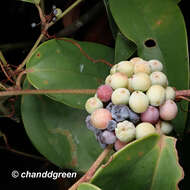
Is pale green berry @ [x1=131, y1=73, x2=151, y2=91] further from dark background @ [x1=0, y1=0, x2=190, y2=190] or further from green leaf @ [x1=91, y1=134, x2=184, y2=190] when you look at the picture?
dark background @ [x1=0, y1=0, x2=190, y2=190]

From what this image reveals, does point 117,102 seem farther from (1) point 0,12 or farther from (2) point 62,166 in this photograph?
(1) point 0,12

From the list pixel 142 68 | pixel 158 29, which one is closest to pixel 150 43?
pixel 158 29

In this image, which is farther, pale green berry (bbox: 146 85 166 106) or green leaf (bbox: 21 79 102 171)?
green leaf (bbox: 21 79 102 171)

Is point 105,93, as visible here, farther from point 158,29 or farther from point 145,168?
point 158,29
